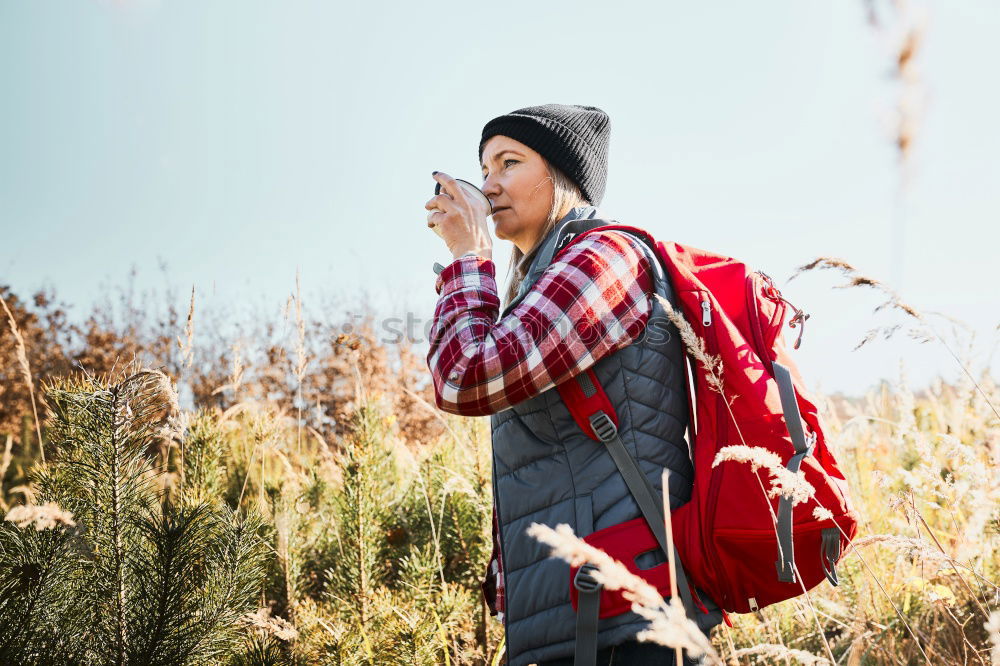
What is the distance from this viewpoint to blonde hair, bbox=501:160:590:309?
6.17 ft

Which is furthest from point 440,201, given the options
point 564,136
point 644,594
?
point 644,594

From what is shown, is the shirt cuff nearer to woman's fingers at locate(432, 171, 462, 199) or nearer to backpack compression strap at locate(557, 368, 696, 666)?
woman's fingers at locate(432, 171, 462, 199)

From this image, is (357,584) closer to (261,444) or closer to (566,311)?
(261,444)

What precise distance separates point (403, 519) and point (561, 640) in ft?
5.88

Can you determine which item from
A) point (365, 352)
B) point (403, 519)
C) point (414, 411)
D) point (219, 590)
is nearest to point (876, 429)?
point (403, 519)

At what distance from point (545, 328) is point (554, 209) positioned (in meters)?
0.64

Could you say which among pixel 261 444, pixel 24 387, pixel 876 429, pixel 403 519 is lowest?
pixel 403 519

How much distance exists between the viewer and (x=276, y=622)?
6.15ft

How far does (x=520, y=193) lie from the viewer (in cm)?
186

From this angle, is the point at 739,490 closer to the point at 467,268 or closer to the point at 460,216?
the point at 467,268

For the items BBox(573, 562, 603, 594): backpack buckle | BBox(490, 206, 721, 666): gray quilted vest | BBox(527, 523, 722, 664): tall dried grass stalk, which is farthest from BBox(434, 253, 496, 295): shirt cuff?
BBox(527, 523, 722, 664): tall dried grass stalk

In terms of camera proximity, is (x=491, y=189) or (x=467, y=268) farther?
(x=491, y=189)

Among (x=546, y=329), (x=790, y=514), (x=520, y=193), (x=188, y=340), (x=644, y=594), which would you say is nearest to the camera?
(x=644, y=594)

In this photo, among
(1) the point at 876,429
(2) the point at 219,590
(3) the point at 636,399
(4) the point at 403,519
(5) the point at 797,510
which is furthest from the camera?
(1) the point at 876,429
